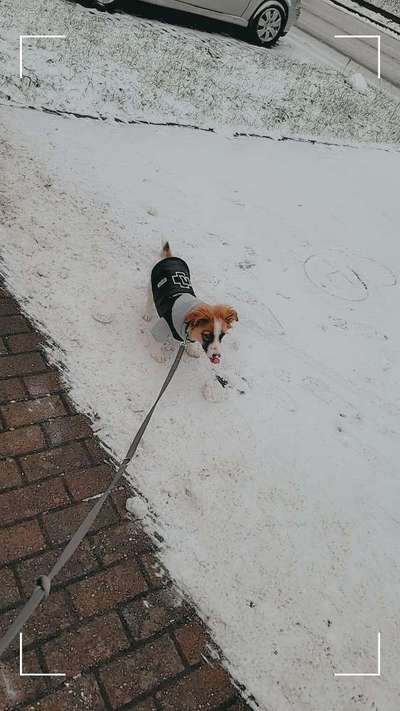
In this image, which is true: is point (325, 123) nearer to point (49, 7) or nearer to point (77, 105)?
point (77, 105)

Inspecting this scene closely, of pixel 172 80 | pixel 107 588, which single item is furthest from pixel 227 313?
pixel 172 80

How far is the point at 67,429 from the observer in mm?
3441

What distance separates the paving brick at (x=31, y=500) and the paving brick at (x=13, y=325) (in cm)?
135

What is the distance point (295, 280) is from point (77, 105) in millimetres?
3802

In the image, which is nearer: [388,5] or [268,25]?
[268,25]

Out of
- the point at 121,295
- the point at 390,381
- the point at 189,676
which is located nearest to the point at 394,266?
the point at 390,381

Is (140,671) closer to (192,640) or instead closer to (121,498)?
(192,640)

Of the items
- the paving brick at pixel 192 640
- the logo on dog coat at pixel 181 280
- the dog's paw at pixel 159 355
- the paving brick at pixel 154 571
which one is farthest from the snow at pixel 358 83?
the paving brick at pixel 192 640

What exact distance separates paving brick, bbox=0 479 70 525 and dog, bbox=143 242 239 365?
Result: 1.30 metres

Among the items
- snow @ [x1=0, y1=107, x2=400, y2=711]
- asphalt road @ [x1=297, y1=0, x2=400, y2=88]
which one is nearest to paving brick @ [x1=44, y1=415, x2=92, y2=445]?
snow @ [x1=0, y1=107, x2=400, y2=711]

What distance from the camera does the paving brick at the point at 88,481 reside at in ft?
10.3

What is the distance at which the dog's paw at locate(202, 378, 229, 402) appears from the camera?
3949 mm

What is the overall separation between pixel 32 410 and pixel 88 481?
0.67m

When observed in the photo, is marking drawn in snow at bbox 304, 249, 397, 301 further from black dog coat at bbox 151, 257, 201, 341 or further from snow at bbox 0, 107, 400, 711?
black dog coat at bbox 151, 257, 201, 341
